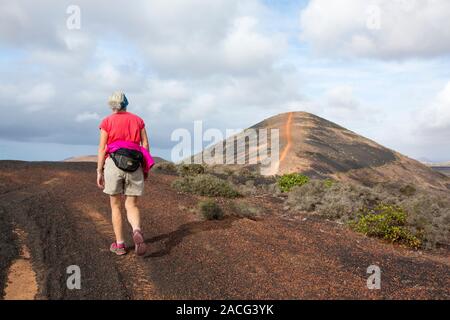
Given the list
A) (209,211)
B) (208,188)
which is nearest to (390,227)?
(209,211)

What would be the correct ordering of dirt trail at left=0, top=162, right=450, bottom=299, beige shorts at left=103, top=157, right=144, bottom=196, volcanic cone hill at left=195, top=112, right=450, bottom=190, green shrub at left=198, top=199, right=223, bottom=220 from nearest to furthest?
1. dirt trail at left=0, top=162, right=450, bottom=299
2. beige shorts at left=103, top=157, right=144, bottom=196
3. green shrub at left=198, top=199, right=223, bottom=220
4. volcanic cone hill at left=195, top=112, right=450, bottom=190

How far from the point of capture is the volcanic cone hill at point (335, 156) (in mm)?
32031

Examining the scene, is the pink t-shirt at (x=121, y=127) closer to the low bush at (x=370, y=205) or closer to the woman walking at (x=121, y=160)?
the woman walking at (x=121, y=160)

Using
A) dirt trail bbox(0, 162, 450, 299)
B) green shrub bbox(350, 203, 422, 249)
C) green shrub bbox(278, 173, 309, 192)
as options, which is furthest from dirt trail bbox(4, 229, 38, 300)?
green shrub bbox(278, 173, 309, 192)

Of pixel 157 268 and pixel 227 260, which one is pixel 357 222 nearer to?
pixel 227 260

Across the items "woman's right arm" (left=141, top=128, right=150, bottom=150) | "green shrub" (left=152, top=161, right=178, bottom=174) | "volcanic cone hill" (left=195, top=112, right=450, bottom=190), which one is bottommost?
"woman's right arm" (left=141, top=128, right=150, bottom=150)

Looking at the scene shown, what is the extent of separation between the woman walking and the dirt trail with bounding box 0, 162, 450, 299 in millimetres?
494

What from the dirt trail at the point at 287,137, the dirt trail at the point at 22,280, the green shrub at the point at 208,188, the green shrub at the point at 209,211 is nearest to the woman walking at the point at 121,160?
the dirt trail at the point at 22,280

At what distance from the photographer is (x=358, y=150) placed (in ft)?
138

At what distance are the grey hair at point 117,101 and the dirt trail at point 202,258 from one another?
6.87ft

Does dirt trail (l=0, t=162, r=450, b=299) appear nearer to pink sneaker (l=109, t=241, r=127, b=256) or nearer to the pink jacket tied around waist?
pink sneaker (l=109, t=241, r=127, b=256)

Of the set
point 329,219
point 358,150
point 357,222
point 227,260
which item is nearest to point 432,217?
point 357,222

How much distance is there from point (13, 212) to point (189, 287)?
5.31m

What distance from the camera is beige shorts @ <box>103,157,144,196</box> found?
20.4 ft
